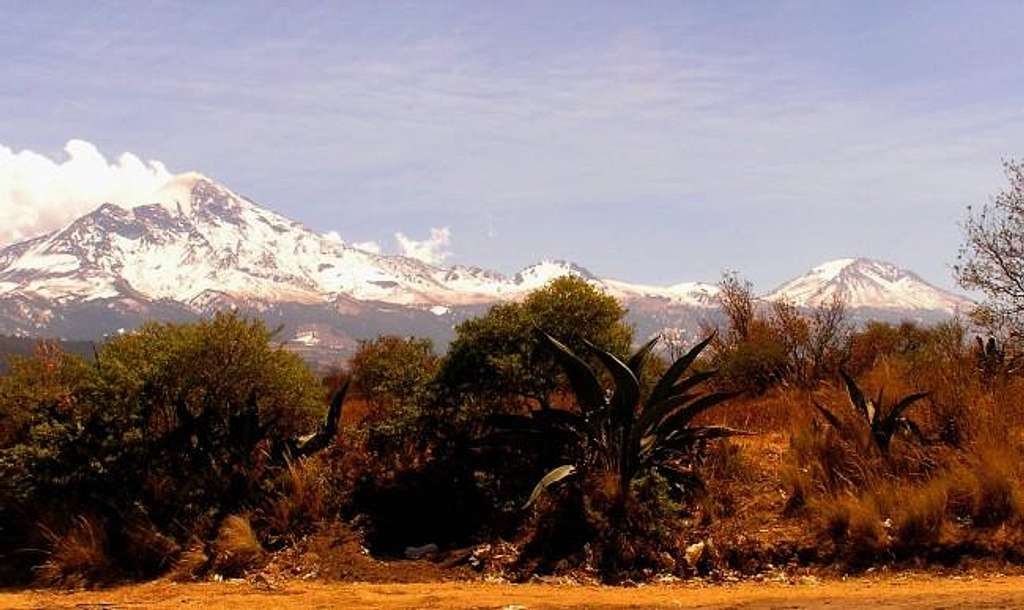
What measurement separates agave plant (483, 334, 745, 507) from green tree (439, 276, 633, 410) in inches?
25.7

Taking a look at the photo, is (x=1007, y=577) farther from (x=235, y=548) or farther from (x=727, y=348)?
(x=727, y=348)

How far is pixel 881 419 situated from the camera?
34.2 feet

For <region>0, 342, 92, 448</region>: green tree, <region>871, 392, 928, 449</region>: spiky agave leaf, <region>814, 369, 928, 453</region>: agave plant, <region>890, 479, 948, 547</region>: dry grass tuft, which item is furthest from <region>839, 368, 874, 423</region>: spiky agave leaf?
<region>0, 342, 92, 448</region>: green tree

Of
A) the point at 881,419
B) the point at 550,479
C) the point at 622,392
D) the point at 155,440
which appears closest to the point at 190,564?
the point at 155,440

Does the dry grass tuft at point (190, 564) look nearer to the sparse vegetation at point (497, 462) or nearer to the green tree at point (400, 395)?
the sparse vegetation at point (497, 462)

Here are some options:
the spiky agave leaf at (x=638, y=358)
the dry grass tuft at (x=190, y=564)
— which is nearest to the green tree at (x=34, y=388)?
the dry grass tuft at (x=190, y=564)

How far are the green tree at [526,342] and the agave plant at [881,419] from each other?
9.80 ft

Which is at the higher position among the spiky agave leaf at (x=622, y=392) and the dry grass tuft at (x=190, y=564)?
the spiky agave leaf at (x=622, y=392)

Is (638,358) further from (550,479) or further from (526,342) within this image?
(550,479)

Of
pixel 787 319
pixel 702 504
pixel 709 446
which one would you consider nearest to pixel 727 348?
pixel 787 319

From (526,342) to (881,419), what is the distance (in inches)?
180

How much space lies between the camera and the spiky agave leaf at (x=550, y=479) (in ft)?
29.2

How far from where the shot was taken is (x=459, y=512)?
1059cm

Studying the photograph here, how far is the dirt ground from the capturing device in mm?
6875
